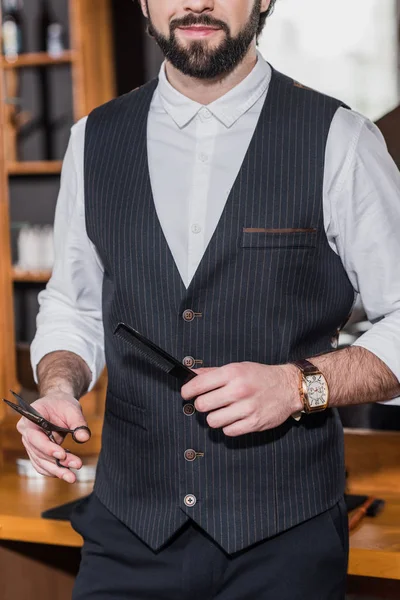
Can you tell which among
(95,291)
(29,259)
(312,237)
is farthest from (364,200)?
(29,259)

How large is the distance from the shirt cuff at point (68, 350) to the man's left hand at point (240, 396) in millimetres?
395

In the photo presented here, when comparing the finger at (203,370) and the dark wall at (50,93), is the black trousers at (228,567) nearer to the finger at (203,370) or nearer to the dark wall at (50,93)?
the finger at (203,370)

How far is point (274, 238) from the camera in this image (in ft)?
4.85

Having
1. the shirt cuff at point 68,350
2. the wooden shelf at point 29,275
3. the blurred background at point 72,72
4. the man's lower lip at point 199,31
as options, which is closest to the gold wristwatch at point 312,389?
the shirt cuff at point 68,350

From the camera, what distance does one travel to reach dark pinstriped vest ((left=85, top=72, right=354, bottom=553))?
1471 millimetres

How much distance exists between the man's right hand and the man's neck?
22.2 inches

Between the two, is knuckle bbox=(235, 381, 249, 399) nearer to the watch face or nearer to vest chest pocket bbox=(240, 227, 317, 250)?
the watch face

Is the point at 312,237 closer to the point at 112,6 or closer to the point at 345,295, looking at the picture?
the point at 345,295

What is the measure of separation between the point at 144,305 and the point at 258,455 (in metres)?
0.31

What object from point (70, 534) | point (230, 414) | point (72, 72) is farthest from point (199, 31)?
point (72, 72)

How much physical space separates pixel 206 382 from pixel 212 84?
0.58 metres

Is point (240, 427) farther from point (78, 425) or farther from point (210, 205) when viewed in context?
point (210, 205)

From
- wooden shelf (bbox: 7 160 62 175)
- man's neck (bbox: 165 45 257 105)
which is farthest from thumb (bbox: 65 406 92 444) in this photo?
wooden shelf (bbox: 7 160 62 175)

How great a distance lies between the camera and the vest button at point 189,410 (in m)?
1.48
